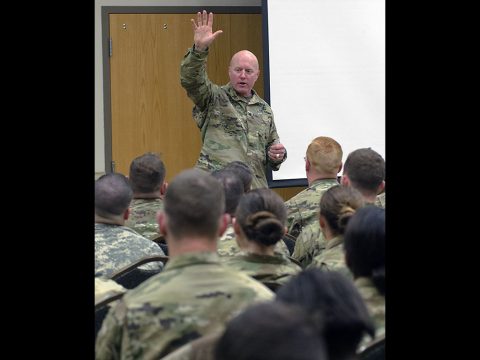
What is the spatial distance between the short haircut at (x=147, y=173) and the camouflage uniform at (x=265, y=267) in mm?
1353

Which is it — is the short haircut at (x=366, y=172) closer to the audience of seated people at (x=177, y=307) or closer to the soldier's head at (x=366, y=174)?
the soldier's head at (x=366, y=174)

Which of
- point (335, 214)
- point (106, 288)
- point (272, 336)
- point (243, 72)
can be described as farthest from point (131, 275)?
point (243, 72)

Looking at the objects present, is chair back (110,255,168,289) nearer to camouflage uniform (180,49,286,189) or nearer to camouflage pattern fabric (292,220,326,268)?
camouflage pattern fabric (292,220,326,268)

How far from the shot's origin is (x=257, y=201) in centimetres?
285

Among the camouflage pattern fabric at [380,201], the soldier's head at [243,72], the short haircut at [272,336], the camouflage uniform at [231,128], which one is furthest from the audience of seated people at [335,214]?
the soldier's head at [243,72]

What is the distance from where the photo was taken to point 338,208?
3119 mm

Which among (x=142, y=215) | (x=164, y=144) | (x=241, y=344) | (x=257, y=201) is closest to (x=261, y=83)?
(x=164, y=144)

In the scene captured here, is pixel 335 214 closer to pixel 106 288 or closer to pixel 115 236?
pixel 115 236

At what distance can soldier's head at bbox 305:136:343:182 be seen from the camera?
14.4 ft

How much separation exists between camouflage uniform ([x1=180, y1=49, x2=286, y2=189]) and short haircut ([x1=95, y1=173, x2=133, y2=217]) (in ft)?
5.68

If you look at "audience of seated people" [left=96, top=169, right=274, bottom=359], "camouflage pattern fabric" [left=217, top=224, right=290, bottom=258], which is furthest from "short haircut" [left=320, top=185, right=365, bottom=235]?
"audience of seated people" [left=96, top=169, right=274, bottom=359]
